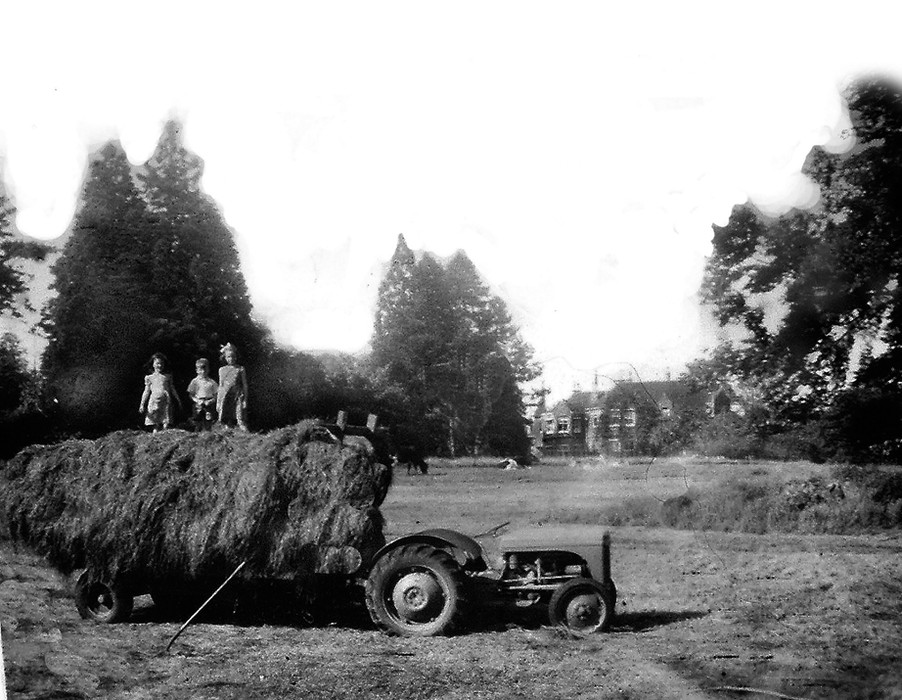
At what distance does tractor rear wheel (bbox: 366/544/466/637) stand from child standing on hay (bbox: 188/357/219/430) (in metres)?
1.75

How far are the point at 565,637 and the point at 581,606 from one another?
0.23 metres

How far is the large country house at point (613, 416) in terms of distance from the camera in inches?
250

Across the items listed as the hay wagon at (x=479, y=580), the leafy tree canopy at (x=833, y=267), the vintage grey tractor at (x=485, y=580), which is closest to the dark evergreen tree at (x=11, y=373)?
the hay wagon at (x=479, y=580)

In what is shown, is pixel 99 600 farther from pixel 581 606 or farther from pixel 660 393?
pixel 660 393

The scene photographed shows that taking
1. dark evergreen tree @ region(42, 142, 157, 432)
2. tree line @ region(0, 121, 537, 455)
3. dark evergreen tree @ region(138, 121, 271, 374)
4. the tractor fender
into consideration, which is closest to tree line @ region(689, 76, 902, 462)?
the tractor fender

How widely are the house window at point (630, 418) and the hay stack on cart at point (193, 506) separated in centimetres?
163

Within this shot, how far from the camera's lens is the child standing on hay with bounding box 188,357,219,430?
22.7ft

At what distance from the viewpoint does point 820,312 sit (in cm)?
619

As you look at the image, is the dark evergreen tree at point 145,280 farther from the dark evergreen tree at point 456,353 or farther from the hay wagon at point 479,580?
the hay wagon at point 479,580

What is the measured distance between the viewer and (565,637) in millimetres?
6102

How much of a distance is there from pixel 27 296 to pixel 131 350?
0.83 metres

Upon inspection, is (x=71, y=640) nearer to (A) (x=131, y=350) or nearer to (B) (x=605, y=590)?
(A) (x=131, y=350)

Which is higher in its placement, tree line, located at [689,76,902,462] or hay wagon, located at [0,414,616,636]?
tree line, located at [689,76,902,462]

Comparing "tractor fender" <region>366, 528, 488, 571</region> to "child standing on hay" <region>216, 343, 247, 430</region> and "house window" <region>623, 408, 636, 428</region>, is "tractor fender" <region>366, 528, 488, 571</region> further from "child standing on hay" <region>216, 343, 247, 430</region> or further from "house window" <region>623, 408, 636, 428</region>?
"child standing on hay" <region>216, 343, 247, 430</region>
